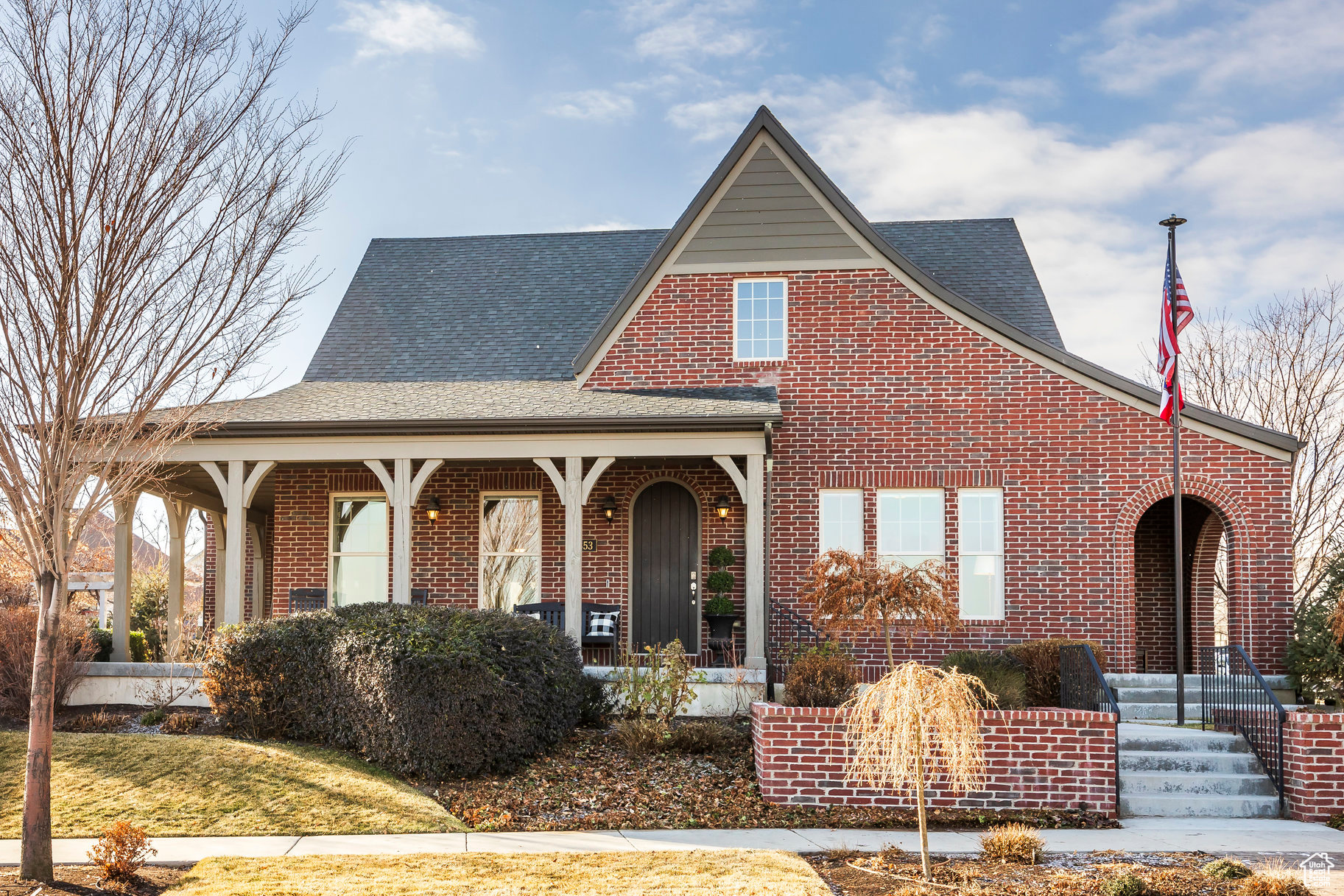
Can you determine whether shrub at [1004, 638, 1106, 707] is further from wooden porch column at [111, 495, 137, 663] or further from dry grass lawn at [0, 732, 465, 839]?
wooden porch column at [111, 495, 137, 663]

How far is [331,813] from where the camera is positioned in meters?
8.15

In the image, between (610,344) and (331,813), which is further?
(610,344)

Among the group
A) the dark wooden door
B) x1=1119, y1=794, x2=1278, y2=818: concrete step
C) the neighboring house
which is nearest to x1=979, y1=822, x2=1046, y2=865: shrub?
x1=1119, y1=794, x2=1278, y2=818: concrete step

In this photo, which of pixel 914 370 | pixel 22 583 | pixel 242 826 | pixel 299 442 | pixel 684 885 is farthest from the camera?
pixel 22 583

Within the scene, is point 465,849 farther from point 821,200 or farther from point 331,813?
point 821,200

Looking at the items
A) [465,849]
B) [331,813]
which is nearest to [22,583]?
[331,813]

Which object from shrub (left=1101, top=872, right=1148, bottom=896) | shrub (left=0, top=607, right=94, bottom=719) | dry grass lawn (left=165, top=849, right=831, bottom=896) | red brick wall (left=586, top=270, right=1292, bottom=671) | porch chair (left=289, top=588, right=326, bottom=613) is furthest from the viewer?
porch chair (left=289, top=588, right=326, bottom=613)

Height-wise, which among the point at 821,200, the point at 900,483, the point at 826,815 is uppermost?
the point at 821,200

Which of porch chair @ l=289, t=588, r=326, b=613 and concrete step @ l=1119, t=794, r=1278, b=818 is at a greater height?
porch chair @ l=289, t=588, r=326, b=613

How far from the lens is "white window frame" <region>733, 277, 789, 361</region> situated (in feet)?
46.8

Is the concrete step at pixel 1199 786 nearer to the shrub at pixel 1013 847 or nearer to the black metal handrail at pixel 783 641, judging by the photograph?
the shrub at pixel 1013 847

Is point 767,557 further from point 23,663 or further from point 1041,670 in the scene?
point 23,663

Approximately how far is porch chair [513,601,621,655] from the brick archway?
626cm

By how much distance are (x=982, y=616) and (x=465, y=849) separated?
8265 millimetres
